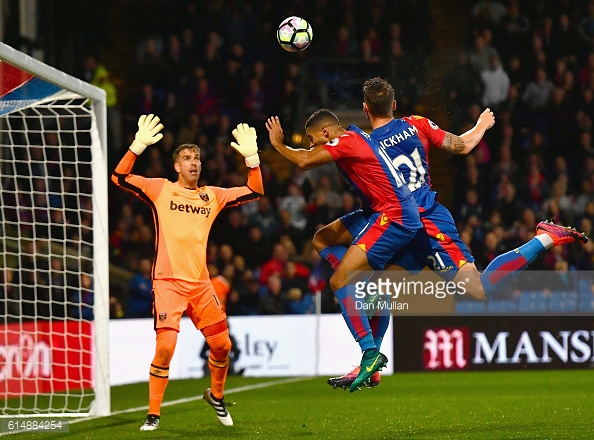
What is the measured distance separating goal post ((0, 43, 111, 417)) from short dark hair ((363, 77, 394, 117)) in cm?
257

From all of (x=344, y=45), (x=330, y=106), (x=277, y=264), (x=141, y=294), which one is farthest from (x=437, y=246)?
(x=344, y=45)

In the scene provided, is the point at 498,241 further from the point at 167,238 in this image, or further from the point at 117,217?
the point at 167,238

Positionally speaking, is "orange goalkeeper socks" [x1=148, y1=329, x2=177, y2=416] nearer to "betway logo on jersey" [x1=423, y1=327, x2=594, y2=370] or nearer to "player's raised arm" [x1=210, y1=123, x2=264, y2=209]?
"player's raised arm" [x1=210, y1=123, x2=264, y2=209]

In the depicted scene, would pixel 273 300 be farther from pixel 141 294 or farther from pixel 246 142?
pixel 246 142

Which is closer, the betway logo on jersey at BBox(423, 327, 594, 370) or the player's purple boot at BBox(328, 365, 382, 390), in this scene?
the player's purple boot at BBox(328, 365, 382, 390)

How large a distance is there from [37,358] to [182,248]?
A: 169 inches

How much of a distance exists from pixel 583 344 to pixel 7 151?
8.48 m

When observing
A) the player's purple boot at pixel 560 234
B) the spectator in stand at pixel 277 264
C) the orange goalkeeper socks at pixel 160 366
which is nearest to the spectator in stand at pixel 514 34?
the spectator in stand at pixel 277 264

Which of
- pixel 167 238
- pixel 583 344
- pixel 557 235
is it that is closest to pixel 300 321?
pixel 583 344

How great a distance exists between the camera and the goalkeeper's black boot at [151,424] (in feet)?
26.5

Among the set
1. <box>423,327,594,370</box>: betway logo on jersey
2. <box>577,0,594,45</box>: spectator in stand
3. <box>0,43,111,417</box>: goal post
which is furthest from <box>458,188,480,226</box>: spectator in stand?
<box>0,43,111,417</box>: goal post

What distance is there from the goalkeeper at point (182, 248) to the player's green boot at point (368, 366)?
1.82 meters

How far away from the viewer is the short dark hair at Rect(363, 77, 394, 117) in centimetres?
706

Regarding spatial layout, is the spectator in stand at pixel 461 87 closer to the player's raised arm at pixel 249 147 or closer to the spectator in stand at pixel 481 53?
the spectator in stand at pixel 481 53
